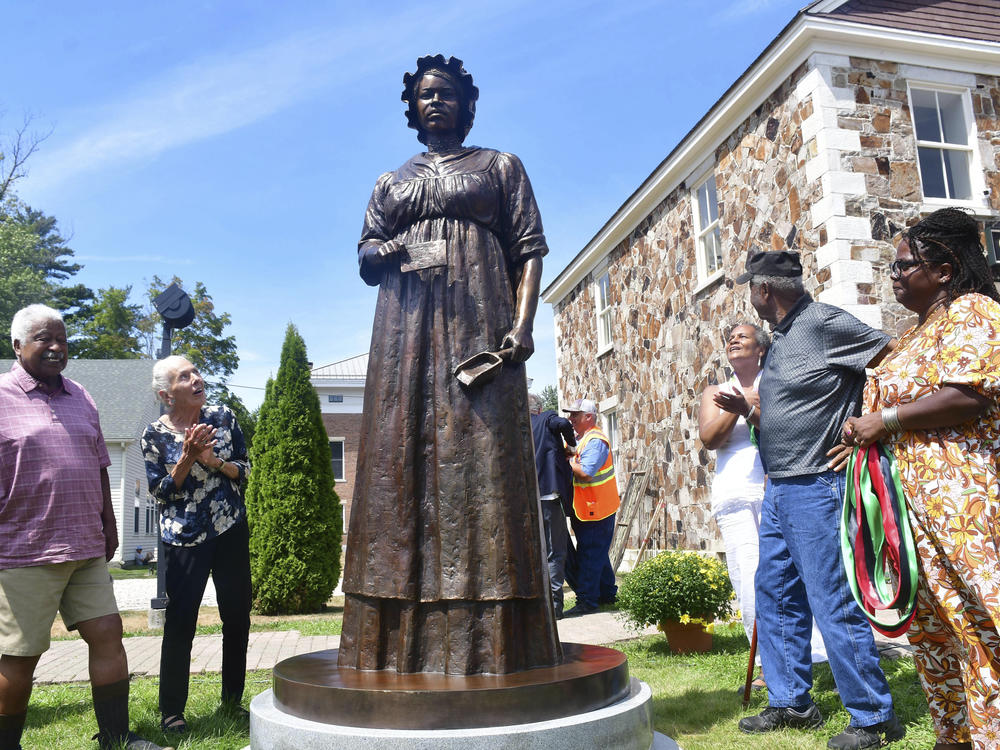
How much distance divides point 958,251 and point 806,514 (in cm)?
132

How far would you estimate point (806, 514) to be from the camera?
11.5ft

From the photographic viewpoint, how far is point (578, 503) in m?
8.12

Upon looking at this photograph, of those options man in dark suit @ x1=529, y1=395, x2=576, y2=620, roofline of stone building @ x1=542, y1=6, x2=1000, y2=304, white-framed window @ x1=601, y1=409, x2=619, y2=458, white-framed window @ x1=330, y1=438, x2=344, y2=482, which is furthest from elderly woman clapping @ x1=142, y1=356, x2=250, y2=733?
white-framed window @ x1=330, y1=438, x2=344, y2=482

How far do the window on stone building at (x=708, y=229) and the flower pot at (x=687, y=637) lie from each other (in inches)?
256

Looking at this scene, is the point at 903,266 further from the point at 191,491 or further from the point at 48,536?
the point at 48,536

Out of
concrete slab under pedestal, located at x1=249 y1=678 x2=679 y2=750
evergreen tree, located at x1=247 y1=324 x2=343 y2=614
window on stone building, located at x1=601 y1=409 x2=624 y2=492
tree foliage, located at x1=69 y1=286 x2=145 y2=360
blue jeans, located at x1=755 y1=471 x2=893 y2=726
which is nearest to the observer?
concrete slab under pedestal, located at x1=249 y1=678 x2=679 y2=750

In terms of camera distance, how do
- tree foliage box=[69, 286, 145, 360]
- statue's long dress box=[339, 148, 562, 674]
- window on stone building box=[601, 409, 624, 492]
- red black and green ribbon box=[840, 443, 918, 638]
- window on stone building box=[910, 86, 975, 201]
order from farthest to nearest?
1. tree foliage box=[69, 286, 145, 360]
2. window on stone building box=[601, 409, 624, 492]
3. window on stone building box=[910, 86, 975, 201]
4. statue's long dress box=[339, 148, 562, 674]
5. red black and green ribbon box=[840, 443, 918, 638]

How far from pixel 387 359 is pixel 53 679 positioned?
4422 mm

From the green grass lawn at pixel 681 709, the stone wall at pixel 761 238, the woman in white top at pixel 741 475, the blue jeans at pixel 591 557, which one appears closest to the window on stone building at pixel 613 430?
the stone wall at pixel 761 238

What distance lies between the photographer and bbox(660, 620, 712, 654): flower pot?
570 centimetres

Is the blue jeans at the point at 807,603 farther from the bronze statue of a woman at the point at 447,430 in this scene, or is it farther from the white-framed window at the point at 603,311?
the white-framed window at the point at 603,311

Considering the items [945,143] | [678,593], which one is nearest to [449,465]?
[678,593]

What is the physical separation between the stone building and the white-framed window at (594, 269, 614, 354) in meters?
2.15

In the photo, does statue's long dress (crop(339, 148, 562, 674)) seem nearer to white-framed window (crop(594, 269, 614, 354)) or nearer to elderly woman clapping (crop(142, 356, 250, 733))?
elderly woman clapping (crop(142, 356, 250, 733))
